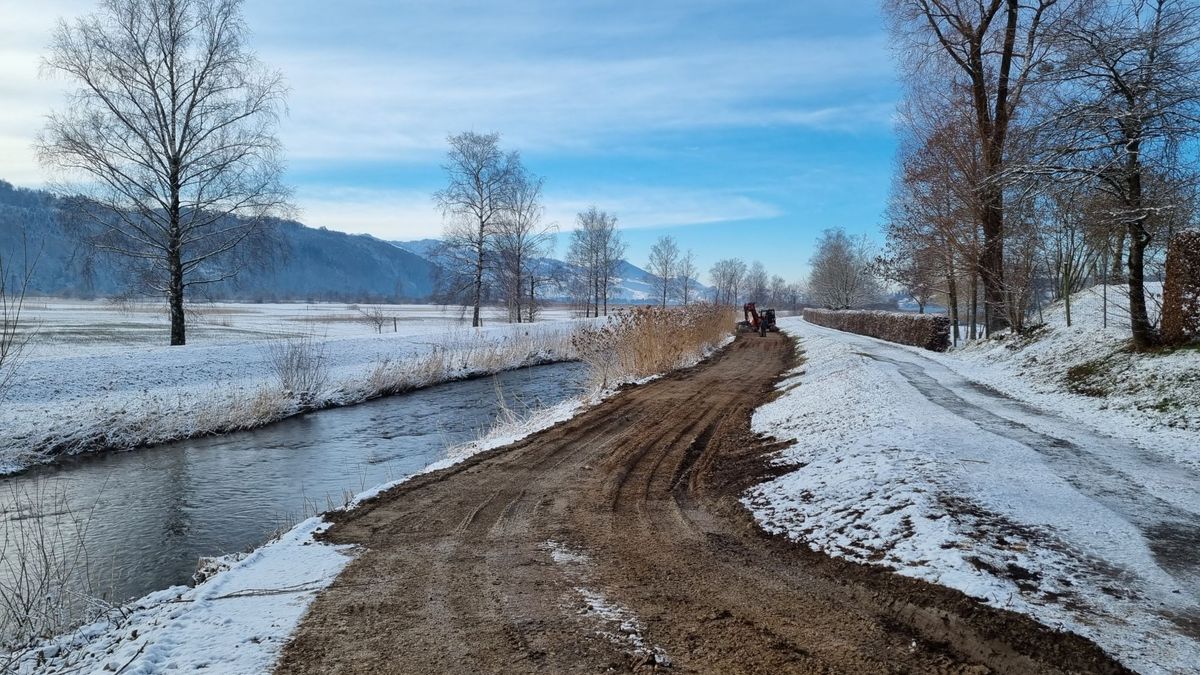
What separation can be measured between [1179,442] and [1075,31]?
679 cm

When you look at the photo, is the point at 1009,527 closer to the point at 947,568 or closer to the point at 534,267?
the point at 947,568

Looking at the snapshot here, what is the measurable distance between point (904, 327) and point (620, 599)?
25.1m

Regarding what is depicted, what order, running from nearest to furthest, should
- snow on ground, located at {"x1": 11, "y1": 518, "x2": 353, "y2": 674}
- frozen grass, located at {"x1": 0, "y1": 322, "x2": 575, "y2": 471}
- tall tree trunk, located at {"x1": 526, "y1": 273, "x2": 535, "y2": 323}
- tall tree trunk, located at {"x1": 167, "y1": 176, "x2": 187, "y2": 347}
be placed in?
snow on ground, located at {"x1": 11, "y1": 518, "x2": 353, "y2": 674} < frozen grass, located at {"x1": 0, "y1": 322, "x2": 575, "y2": 471} < tall tree trunk, located at {"x1": 167, "y1": 176, "x2": 187, "y2": 347} < tall tree trunk, located at {"x1": 526, "y1": 273, "x2": 535, "y2": 323}

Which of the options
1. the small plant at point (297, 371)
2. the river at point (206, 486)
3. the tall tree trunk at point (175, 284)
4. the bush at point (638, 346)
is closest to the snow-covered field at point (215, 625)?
the river at point (206, 486)

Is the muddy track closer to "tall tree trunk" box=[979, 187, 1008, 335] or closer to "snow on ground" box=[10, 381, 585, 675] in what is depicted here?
"snow on ground" box=[10, 381, 585, 675]

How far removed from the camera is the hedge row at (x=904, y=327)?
71.6ft

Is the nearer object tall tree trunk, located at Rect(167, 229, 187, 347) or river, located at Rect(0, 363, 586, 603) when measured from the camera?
river, located at Rect(0, 363, 586, 603)

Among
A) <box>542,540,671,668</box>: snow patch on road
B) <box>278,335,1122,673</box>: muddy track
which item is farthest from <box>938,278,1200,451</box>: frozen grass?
<box>542,540,671,668</box>: snow patch on road

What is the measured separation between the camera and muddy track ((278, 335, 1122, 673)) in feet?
9.52

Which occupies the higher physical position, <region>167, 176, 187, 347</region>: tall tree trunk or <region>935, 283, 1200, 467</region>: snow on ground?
<region>167, 176, 187, 347</region>: tall tree trunk

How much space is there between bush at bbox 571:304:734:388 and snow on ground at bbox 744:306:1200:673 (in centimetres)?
768

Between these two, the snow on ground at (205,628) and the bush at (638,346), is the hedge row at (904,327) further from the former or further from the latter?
the snow on ground at (205,628)

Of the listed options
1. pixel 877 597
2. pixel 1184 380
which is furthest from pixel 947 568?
pixel 1184 380

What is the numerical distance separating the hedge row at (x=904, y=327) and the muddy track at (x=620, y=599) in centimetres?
1839
